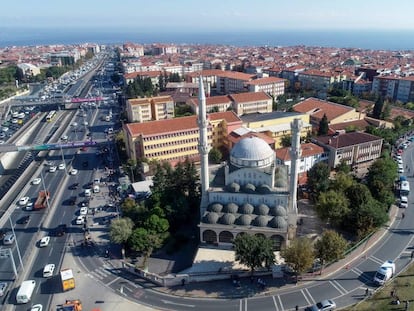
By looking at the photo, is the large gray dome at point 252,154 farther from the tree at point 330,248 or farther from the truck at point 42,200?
the truck at point 42,200

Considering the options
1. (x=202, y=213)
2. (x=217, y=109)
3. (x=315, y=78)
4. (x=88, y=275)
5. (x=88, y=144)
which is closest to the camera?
(x=88, y=275)

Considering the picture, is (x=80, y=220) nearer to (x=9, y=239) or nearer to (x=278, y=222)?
(x=9, y=239)

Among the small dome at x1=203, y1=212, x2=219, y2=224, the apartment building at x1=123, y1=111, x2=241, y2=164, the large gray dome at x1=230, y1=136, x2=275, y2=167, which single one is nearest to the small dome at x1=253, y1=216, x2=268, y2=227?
the small dome at x1=203, y1=212, x2=219, y2=224

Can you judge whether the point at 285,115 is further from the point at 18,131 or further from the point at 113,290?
the point at 18,131

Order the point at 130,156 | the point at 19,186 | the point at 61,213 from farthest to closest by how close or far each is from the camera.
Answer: the point at 130,156 < the point at 19,186 < the point at 61,213

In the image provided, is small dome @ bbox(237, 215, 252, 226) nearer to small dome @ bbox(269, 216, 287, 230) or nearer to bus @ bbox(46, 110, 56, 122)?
small dome @ bbox(269, 216, 287, 230)

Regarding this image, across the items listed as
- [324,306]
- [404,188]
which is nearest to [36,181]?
[324,306]

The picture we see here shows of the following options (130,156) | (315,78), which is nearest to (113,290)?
(130,156)
